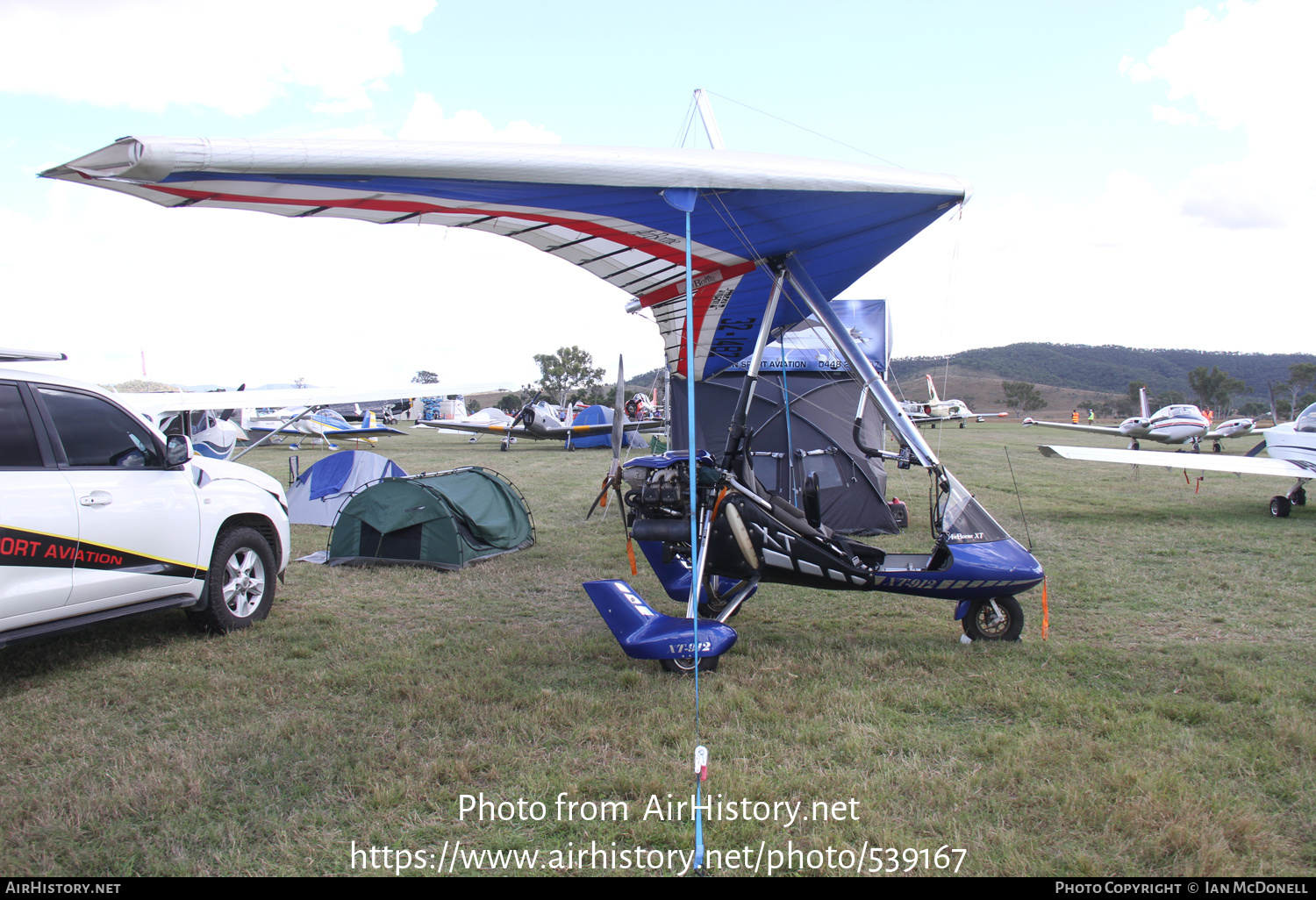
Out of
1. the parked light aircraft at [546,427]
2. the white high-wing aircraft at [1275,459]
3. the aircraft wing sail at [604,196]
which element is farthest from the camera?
the parked light aircraft at [546,427]

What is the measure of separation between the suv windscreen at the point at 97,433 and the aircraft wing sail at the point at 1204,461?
10.6 m

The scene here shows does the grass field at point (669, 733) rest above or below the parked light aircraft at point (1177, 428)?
below

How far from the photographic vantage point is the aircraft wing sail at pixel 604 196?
10.2ft

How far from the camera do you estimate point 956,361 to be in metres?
121

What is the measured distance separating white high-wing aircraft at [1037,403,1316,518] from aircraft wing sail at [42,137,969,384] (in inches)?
269

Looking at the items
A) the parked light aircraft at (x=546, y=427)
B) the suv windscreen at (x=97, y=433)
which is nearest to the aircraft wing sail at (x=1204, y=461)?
the suv windscreen at (x=97, y=433)

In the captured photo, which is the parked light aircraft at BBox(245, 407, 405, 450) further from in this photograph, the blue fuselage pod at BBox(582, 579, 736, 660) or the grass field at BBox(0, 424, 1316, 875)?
the blue fuselage pod at BBox(582, 579, 736, 660)

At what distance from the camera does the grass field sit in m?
2.86

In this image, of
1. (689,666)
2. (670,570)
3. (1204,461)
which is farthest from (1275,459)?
(689,666)

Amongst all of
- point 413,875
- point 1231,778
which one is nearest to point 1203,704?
point 1231,778

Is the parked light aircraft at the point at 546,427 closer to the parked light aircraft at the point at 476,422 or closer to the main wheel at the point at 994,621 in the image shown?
the parked light aircraft at the point at 476,422

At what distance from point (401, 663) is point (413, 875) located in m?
2.44

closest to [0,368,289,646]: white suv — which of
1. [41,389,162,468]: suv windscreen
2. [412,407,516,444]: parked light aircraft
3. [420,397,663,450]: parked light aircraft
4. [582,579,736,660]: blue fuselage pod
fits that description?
[41,389,162,468]: suv windscreen
